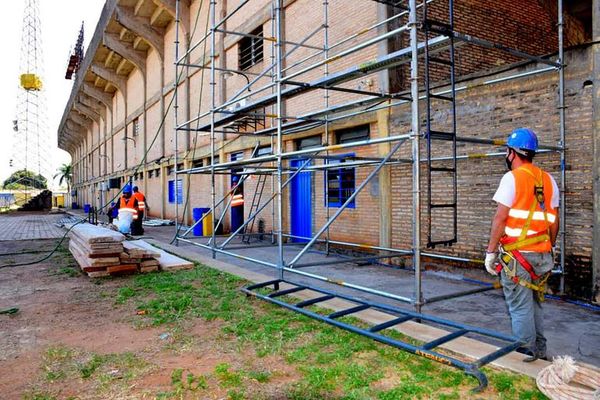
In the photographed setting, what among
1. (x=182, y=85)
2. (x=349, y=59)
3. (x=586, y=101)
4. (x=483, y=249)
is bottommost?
(x=483, y=249)

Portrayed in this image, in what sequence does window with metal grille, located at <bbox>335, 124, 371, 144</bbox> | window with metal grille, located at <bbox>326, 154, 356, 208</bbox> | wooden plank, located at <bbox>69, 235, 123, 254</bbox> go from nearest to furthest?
wooden plank, located at <bbox>69, 235, 123, 254</bbox> < window with metal grille, located at <bbox>335, 124, 371, 144</bbox> < window with metal grille, located at <bbox>326, 154, 356, 208</bbox>

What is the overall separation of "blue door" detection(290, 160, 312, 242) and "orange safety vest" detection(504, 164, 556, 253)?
8096 millimetres

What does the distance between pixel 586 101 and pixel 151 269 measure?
750 cm

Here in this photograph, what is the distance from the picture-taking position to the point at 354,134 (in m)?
10.3

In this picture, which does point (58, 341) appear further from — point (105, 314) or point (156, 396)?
point (156, 396)

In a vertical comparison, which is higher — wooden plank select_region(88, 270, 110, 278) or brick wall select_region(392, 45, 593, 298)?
brick wall select_region(392, 45, 593, 298)

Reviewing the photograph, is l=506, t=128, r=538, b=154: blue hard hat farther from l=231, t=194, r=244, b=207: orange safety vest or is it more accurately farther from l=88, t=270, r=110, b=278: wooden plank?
l=231, t=194, r=244, b=207: orange safety vest

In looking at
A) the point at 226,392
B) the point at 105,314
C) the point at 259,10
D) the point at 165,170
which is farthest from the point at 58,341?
the point at 165,170

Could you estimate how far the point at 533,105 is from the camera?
21.9 ft

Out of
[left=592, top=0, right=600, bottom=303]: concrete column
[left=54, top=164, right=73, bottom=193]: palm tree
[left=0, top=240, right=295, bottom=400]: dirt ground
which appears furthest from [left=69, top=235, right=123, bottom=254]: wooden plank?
[left=54, top=164, right=73, bottom=193]: palm tree

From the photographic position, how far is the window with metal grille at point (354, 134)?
995cm

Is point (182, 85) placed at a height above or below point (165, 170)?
above

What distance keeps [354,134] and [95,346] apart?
7.27 meters

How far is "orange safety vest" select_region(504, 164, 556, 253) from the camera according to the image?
146 inches
